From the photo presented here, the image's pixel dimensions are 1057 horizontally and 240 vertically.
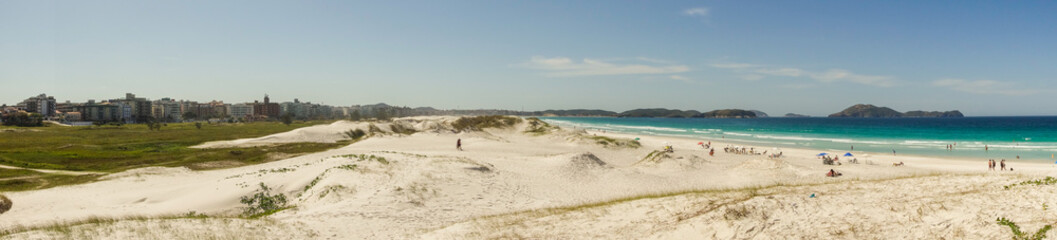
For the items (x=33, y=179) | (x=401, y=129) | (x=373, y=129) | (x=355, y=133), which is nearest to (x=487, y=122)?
(x=401, y=129)

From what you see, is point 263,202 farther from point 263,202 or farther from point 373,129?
point 373,129

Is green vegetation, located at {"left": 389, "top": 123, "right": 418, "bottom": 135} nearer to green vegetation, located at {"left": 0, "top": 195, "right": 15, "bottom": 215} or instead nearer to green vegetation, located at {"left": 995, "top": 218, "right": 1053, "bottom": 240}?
green vegetation, located at {"left": 0, "top": 195, "right": 15, "bottom": 215}

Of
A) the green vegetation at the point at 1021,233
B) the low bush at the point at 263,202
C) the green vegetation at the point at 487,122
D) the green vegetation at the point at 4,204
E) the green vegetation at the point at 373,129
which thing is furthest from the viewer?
the green vegetation at the point at 487,122

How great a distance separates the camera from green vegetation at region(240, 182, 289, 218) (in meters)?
19.0

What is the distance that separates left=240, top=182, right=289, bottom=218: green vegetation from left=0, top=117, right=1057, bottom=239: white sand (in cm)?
47

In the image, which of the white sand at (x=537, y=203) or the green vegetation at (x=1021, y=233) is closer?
the green vegetation at (x=1021, y=233)

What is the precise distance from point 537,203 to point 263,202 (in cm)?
1193

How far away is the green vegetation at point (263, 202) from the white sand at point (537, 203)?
1.54ft

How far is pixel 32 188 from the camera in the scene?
75.5ft

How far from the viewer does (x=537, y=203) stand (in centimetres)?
2062

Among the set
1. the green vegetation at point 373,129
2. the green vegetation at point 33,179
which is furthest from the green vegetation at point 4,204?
the green vegetation at point 373,129

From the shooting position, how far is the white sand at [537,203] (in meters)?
11.3

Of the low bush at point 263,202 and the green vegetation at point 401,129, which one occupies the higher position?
the green vegetation at point 401,129

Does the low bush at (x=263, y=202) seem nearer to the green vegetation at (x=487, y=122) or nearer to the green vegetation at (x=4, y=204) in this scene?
the green vegetation at (x=4, y=204)
